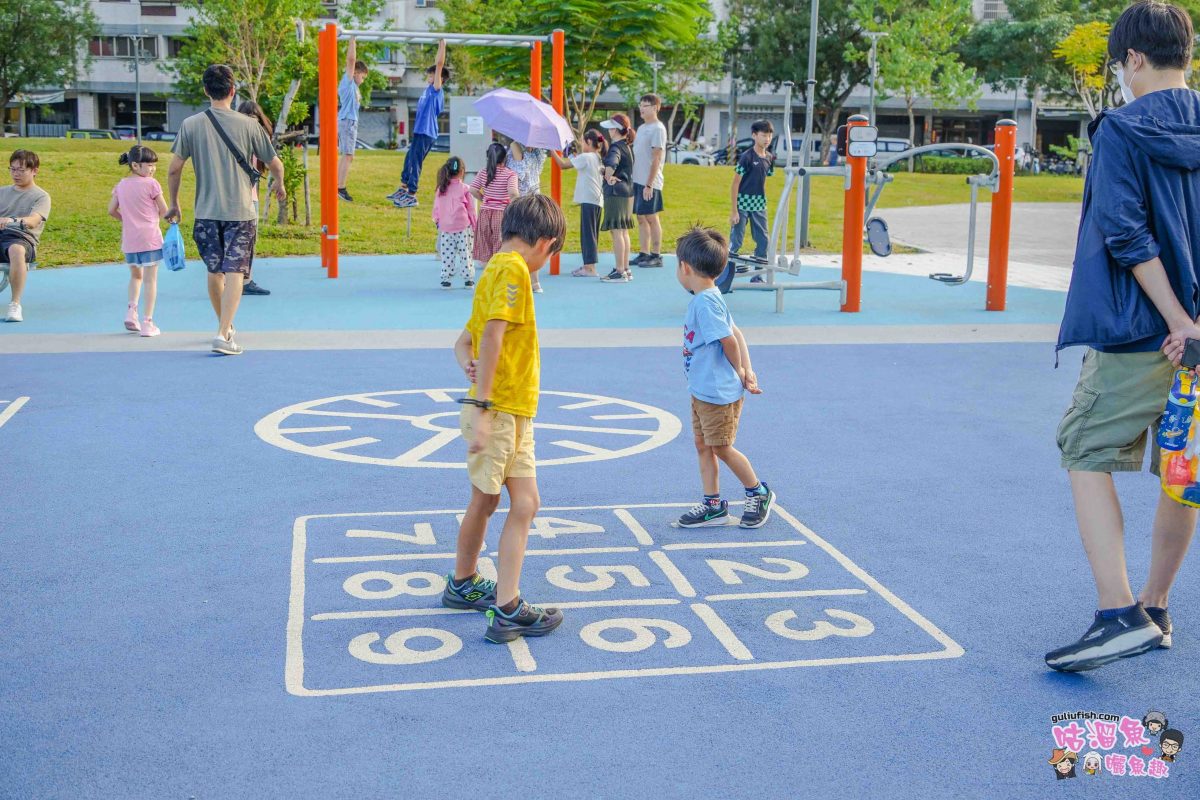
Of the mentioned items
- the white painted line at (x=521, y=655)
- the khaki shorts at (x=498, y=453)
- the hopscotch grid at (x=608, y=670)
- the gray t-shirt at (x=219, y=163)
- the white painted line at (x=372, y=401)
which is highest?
the gray t-shirt at (x=219, y=163)

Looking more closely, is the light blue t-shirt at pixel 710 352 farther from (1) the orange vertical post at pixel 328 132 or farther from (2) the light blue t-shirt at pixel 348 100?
(2) the light blue t-shirt at pixel 348 100

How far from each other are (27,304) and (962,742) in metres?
11.1

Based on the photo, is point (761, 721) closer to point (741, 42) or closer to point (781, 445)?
point (781, 445)

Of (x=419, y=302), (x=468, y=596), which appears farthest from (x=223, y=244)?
(x=468, y=596)

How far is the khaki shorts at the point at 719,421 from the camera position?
214 inches

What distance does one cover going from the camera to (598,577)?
4.86 metres

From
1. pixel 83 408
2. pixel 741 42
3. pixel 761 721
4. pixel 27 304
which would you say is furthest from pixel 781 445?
pixel 741 42

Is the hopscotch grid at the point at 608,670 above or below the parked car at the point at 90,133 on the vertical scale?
below

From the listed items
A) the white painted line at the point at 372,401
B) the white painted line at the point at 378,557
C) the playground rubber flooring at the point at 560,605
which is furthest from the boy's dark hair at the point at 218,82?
the white painted line at the point at 378,557

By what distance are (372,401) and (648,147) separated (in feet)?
24.0

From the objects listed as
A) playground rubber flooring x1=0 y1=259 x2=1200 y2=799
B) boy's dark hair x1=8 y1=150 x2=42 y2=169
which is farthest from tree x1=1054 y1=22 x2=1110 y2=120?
playground rubber flooring x1=0 y1=259 x2=1200 y2=799

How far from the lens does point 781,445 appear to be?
7070 millimetres

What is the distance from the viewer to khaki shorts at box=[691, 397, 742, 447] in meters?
5.45

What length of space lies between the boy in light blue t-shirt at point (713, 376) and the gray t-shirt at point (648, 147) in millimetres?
9074
